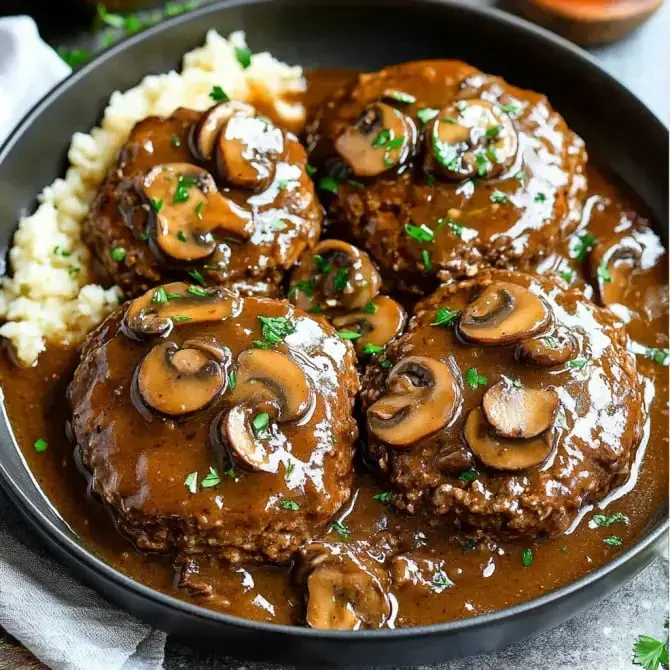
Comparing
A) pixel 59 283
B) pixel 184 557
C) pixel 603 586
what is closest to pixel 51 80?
pixel 59 283

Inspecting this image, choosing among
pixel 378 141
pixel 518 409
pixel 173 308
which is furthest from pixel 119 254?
pixel 518 409

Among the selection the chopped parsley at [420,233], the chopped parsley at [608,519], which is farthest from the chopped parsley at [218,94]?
the chopped parsley at [608,519]

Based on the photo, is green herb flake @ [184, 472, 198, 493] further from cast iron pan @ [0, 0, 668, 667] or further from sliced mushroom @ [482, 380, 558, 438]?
sliced mushroom @ [482, 380, 558, 438]

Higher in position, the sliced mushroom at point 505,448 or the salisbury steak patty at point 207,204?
the salisbury steak patty at point 207,204

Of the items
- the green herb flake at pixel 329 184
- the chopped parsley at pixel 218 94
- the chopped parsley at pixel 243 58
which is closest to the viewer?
the green herb flake at pixel 329 184

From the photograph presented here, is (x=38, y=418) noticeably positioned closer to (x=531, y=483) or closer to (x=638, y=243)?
(x=531, y=483)

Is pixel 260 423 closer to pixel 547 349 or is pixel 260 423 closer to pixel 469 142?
pixel 547 349

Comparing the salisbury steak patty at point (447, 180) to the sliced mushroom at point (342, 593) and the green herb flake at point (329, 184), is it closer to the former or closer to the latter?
the green herb flake at point (329, 184)
